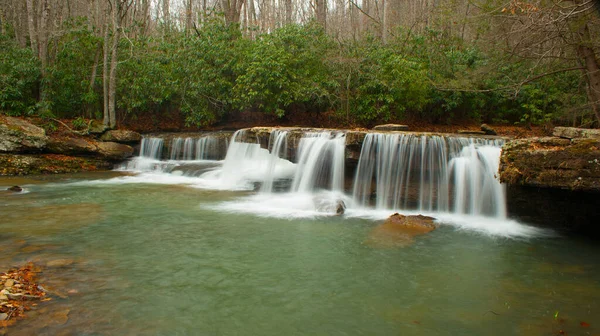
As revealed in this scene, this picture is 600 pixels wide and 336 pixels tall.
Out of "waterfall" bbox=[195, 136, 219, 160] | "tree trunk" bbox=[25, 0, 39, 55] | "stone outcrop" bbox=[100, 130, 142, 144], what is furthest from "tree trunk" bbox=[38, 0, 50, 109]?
"waterfall" bbox=[195, 136, 219, 160]

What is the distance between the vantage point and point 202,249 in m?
7.02

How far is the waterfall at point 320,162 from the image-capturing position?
1151cm

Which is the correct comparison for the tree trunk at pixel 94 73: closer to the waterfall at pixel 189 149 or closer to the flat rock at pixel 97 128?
the flat rock at pixel 97 128

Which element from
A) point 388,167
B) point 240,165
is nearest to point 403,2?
point 240,165

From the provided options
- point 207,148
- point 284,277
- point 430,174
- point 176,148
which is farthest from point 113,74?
point 284,277

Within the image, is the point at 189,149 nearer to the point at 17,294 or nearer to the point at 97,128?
the point at 97,128

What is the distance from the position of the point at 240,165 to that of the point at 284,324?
39.1 ft

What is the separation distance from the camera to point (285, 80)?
18.1 metres

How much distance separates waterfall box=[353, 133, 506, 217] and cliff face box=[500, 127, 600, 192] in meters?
1.46

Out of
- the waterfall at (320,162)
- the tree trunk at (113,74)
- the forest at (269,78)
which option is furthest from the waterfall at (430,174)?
the tree trunk at (113,74)

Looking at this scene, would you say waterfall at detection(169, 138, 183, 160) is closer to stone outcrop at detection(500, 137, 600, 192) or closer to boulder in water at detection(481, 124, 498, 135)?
boulder in water at detection(481, 124, 498, 135)

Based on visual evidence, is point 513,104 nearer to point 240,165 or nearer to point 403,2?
point 240,165

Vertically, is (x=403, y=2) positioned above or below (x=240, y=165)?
above

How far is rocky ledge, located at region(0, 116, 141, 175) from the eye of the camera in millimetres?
14609
